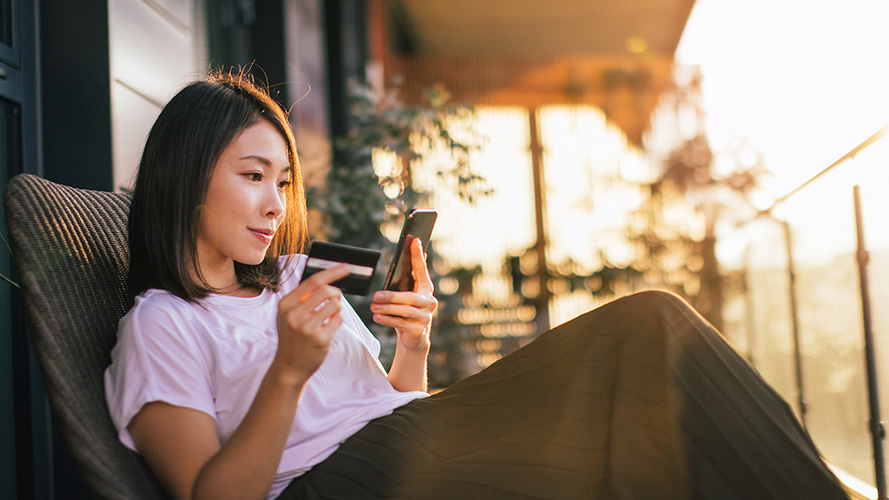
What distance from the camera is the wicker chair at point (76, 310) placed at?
3.25ft

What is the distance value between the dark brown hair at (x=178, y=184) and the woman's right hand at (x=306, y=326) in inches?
15.8

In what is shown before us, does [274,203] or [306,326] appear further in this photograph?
[274,203]

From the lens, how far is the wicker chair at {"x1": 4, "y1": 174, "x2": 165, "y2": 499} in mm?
991

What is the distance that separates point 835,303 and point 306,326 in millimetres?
2341

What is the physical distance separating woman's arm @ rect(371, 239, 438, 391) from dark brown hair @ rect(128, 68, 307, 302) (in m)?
0.35

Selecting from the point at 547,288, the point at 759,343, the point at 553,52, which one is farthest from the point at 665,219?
the point at 553,52

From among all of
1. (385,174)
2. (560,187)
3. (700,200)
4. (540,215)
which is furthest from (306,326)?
(700,200)

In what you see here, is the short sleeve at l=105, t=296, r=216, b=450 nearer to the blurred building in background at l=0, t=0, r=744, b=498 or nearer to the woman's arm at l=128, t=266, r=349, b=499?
the woman's arm at l=128, t=266, r=349, b=499

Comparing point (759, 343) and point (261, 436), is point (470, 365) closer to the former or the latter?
point (759, 343)

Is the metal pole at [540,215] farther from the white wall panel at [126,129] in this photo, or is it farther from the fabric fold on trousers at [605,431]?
the fabric fold on trousers at [605,431]

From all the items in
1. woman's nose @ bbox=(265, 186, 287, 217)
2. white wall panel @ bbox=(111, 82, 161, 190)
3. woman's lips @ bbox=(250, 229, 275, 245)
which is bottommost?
woman's lips @ bbox=(250, 229, 275, 245)

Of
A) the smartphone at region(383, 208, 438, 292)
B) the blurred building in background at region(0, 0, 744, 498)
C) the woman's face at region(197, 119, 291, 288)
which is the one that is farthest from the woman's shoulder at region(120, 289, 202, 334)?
the blurred building in background at region(0, 0, 744, 498)

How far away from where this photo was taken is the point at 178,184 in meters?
1.26

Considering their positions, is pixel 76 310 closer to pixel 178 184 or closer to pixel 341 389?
pixel 178 184
